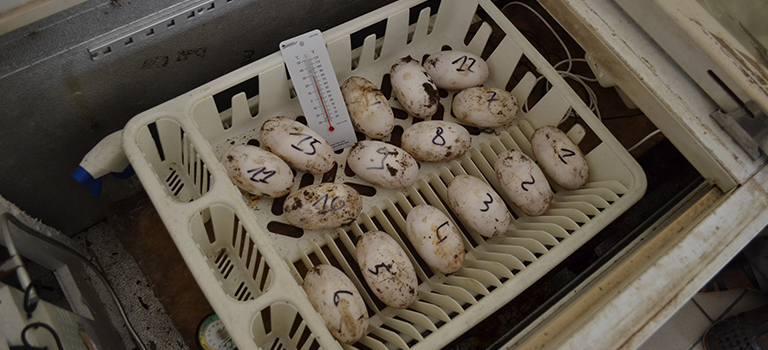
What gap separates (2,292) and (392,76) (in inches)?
35.1

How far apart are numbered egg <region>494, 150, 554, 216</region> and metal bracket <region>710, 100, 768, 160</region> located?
0.37 m

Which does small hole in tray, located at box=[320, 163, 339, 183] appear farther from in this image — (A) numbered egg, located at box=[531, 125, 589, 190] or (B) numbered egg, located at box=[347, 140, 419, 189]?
(A) numbered egg, located at box=[531, 125, 589, 190]

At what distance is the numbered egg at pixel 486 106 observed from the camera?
126 centimetres

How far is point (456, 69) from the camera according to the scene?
1.30 m

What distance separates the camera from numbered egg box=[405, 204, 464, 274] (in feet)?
3.62

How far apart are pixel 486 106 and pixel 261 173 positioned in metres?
0.56

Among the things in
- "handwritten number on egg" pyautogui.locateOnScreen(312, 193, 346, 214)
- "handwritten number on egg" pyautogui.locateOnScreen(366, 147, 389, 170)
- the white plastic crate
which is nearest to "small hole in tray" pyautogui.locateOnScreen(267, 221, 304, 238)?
the white plastic crate

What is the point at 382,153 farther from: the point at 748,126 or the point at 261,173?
the point at 748,126

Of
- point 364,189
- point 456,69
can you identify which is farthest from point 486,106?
point 364,189

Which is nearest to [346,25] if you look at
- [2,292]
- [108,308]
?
[2,292]

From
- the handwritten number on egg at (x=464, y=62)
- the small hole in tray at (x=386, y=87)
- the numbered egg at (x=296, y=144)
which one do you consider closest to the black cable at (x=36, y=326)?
the numbered egg at (x=296, y=144)

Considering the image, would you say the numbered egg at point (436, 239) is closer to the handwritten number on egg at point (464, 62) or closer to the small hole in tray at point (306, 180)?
the small hole in tray at point (306, 180)

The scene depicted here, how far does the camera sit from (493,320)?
1.35 m

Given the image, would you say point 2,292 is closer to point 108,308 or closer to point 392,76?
point 108,308
